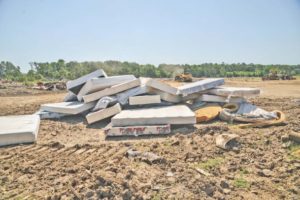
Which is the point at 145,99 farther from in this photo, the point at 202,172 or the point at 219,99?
the point at 202,172

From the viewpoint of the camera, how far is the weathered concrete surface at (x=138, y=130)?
18.0 ft

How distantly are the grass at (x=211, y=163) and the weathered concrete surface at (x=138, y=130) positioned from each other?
1.52 meters

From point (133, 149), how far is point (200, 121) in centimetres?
245

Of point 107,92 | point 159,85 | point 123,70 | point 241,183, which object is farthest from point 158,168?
point 123,70

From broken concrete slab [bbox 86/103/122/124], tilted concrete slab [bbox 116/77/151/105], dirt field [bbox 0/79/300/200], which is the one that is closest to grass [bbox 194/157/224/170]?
dirt field [bbox 0/79/300/200]

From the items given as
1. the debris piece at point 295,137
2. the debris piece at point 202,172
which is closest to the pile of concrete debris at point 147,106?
the debris piece at point 295,137

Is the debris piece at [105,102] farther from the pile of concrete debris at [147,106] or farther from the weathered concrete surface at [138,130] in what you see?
the weathered concrete surface at [138,130]

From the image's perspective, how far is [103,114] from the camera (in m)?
6.43

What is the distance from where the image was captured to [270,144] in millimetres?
4711

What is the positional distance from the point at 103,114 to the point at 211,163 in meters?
3.13

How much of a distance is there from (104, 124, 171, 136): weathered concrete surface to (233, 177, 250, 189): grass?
2.20 meters

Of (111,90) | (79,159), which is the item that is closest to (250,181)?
(79,159)

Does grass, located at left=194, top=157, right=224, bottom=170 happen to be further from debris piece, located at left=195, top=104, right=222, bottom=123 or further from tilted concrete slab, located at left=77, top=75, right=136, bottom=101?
tilted concrete slab, located at left=77, top=75, right=136, bottom=101

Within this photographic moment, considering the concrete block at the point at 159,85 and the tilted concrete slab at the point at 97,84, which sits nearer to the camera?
the concrete block at the point at 159,85
